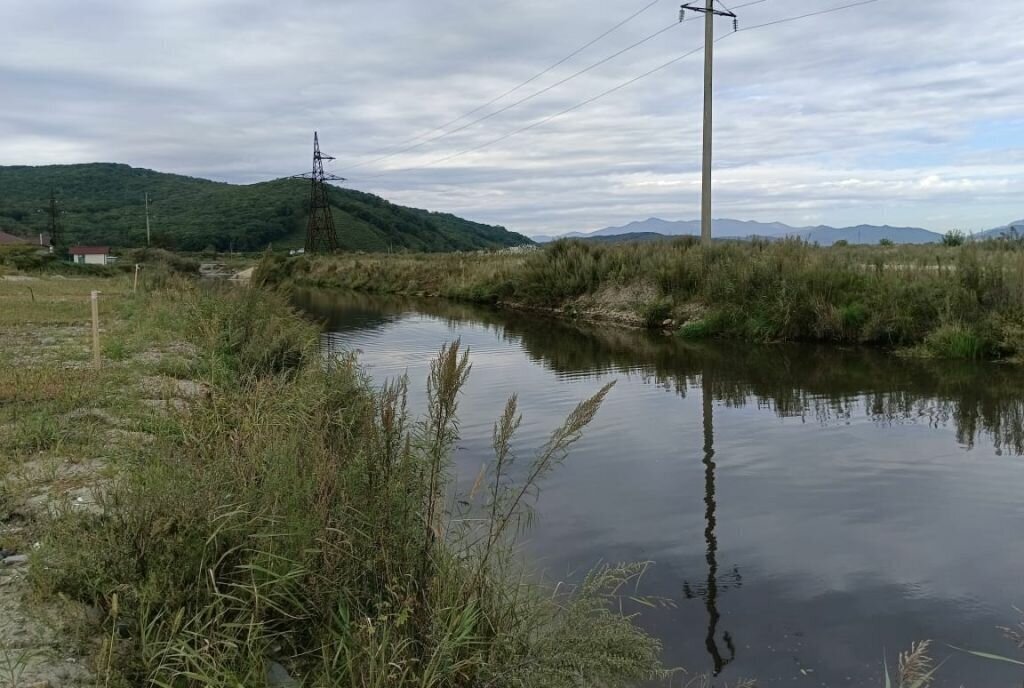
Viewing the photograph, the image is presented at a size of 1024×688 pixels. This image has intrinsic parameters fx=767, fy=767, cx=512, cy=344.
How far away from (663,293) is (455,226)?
450ft

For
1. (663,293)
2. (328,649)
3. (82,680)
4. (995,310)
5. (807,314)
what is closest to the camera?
(82,680)

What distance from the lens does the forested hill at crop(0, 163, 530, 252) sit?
11112 cm

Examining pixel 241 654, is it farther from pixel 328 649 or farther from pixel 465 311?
pixel 465 311

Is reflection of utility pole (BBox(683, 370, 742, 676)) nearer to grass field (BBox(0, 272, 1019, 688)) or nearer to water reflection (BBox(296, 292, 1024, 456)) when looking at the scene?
grass field (BBox(0, 272, 1019, 688))

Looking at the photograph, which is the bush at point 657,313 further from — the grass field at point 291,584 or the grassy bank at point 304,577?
the grassy bank at point 304,577

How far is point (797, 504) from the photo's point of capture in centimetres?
640

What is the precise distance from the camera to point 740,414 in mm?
9891

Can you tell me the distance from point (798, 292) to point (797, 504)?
11.2 meters

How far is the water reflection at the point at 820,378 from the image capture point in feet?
30.9

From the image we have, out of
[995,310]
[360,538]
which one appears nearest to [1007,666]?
[360,538]

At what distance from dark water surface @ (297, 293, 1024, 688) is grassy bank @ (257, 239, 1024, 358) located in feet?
5.04

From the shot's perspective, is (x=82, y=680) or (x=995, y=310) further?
(x=995, y=310)

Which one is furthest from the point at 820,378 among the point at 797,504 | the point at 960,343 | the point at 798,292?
the point at 797,504

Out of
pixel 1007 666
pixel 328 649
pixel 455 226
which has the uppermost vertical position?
pixel 455 226
